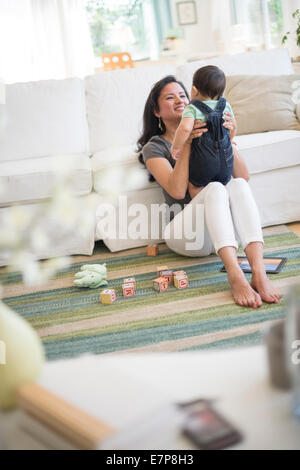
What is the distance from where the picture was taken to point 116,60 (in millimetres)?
5793

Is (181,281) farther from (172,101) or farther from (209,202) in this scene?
(172,101)

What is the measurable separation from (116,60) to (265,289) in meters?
4.53

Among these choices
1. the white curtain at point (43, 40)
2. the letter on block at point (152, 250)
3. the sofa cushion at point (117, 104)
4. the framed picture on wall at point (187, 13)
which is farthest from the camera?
the framed picture on wall at point (187, 13)

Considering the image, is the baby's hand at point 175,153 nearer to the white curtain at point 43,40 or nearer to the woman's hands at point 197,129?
the woman's hands at point 197,129

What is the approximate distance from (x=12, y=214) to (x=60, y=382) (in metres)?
0.26

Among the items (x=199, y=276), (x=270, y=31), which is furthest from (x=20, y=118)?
(x=270, y=31)

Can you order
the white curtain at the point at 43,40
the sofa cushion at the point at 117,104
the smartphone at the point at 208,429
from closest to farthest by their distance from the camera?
the smartphone at the point at 208,429 → the sofa cushion at the point at 117,104 → the white curtain at the point at 43,40

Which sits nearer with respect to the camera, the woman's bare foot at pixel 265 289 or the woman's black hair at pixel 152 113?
the woman's bare foot at pixel 265 289

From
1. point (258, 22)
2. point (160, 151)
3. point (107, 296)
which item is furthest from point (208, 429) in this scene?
point (258, 22)

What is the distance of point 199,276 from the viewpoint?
220cm

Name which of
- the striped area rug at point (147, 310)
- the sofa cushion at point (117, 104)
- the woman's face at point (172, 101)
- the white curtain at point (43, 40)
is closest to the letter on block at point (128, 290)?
the striped area rug at point (147, 310)

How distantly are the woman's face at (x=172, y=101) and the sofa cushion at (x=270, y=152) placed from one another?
41cm

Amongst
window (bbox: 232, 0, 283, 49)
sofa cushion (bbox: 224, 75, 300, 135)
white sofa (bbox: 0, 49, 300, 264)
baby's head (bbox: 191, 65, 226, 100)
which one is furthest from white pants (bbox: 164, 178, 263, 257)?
window (bbox: 232, 0, 283, 49)

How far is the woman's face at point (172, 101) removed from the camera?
232cm
